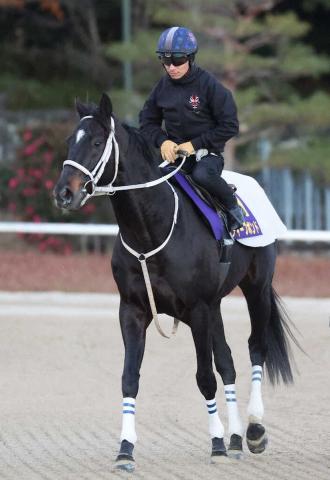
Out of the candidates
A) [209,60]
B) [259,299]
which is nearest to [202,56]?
[209,60]

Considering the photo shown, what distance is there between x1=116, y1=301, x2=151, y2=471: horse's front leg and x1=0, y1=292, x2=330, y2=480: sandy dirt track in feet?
0.55

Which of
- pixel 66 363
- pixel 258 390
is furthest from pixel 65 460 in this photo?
pixel 66 363

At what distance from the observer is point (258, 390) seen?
8.45 meters

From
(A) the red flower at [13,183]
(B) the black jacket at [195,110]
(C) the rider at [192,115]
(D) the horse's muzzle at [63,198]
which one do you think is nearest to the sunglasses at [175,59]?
(C) the rider at [192,115]

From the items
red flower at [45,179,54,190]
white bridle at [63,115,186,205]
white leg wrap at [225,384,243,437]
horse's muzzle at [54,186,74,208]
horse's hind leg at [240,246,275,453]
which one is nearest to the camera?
horse's muzzle at [54,186,74,208]

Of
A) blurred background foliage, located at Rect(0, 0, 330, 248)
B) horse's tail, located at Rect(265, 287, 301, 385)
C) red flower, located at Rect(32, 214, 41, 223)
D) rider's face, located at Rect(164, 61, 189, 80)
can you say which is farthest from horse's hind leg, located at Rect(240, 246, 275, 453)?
red flower, located at Rect(32, 214, 41, 223)

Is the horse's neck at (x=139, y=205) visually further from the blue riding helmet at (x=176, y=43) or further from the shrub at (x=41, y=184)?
the shrub at (x=41, y=184)

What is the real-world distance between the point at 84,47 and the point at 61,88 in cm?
286

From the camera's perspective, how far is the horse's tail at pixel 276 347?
29.6 feet

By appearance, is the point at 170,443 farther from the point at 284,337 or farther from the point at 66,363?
the point at 66,363

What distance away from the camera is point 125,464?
7.29m

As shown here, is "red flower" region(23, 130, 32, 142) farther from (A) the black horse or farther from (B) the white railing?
(A) the black horse

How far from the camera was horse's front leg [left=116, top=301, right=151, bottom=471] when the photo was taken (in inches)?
291

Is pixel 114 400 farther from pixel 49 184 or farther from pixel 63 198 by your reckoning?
pixel 49 184
